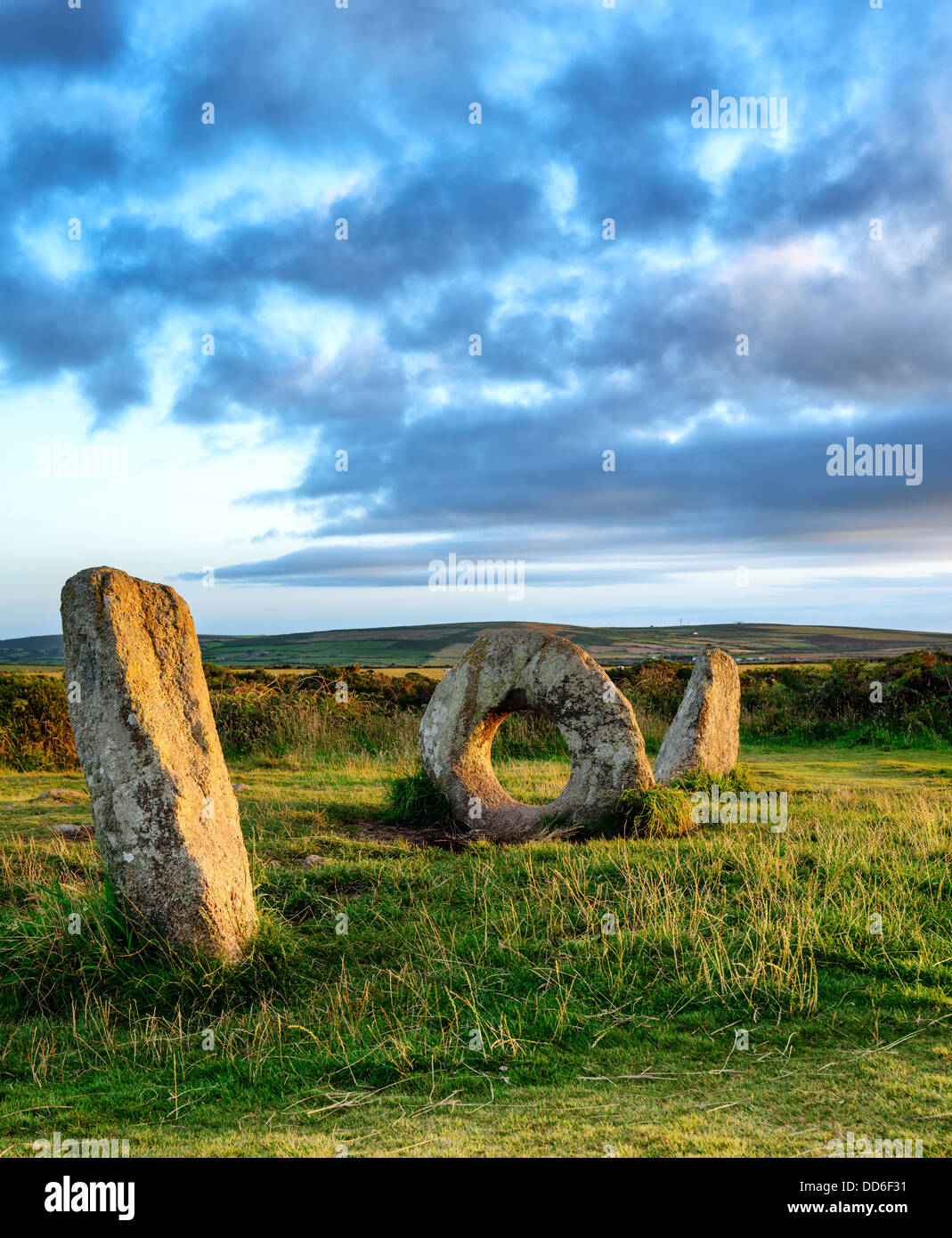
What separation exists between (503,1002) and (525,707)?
6179 millimetres

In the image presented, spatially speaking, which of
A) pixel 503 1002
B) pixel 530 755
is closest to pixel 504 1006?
pixel 503 1002

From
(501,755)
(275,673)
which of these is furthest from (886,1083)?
(275,673)

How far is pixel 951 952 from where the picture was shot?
7.07m

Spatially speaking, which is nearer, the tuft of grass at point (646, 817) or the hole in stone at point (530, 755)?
the tuft of grass at point (646, 817)

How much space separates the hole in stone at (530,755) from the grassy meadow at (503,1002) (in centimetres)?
Result: 437

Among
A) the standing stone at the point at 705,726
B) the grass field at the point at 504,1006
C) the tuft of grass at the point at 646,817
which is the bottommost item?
the grass field at the point at 504,1006

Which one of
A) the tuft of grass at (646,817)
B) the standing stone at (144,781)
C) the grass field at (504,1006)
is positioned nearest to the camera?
the grass field at (504,1006)

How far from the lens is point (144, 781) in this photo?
689 centimetres

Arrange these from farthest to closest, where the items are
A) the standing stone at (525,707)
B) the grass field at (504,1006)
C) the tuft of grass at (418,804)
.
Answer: the tuft of grass at (418,804)
the standing stone at (525,707)
the grass field at (504,1006)

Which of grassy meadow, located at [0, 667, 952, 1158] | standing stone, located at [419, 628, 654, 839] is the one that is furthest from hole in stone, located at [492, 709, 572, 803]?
grassy meadow, located at [0, 667, 952, 1158]

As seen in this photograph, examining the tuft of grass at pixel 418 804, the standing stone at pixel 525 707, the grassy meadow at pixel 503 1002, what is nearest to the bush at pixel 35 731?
the grassy meadow at pixel 503 1002

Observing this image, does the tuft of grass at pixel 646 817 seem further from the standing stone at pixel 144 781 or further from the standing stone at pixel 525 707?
the standing stone at pixel 144 781

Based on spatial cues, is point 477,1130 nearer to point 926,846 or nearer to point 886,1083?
point 886,1083

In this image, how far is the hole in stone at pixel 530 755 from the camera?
15.1 meters
